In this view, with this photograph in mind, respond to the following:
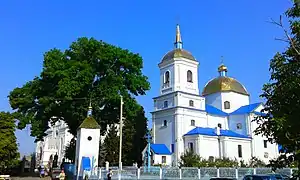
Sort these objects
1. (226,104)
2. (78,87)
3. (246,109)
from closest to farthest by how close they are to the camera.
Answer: (78,87)
(246,109)
(226,104)

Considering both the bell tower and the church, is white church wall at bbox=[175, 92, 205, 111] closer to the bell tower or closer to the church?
the church

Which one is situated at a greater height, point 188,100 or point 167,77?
point 167,77

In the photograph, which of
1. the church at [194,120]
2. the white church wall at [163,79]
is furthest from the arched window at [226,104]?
the white church wall at [163,79]

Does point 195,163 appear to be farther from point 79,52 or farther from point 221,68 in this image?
point 221,68

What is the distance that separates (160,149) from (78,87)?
672 inches

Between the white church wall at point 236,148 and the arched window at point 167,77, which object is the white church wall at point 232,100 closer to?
the white church wall at point 236,148

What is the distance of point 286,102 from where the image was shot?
25.0ft

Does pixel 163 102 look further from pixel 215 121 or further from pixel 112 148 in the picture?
pixel 112 148

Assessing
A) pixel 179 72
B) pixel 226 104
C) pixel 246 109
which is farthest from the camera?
pixel 226 104

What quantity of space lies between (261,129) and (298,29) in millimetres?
2528

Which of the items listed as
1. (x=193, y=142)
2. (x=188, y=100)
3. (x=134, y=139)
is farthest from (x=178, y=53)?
(x=134, y=139)

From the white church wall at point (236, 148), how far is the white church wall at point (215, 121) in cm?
496

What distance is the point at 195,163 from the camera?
1561 inches

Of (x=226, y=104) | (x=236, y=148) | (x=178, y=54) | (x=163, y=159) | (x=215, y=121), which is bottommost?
(x=163, y=159)
